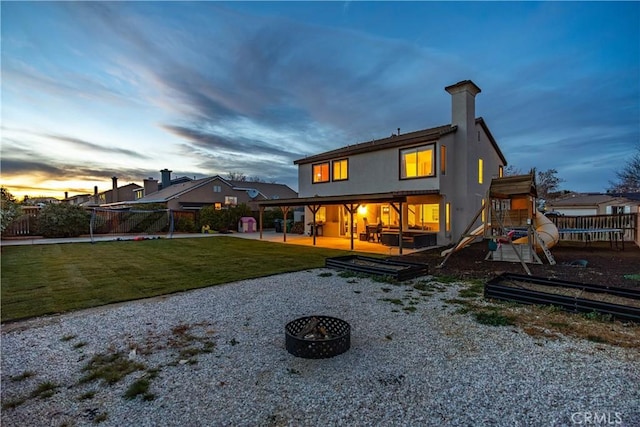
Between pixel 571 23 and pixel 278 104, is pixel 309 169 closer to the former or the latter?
pixel 278 104

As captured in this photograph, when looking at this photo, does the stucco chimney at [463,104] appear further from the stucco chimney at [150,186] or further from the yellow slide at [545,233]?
the stucco chimney at [150,186]

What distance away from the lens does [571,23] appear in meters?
12.2

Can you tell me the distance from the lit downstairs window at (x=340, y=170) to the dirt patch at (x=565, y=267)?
7066 millimetres

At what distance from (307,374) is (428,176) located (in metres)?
12.4

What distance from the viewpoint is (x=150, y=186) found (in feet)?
114

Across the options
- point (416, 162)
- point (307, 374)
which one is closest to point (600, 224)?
point (416, 162)

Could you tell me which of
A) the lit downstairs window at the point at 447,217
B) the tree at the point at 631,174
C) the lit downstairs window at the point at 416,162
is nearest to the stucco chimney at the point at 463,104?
the lit downstairs window at the point at 416,162

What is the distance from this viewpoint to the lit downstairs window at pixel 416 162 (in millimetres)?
14227

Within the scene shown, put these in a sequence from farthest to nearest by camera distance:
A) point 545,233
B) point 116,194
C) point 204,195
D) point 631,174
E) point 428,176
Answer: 1. point 116,194
2. point 204,195
3. point 631,174
4. point 428,176
5. point 545,233

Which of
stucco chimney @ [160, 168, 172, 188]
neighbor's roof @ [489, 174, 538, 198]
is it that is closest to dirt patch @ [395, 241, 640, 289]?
neighbor's roof @ [489, 174, 538, 198]

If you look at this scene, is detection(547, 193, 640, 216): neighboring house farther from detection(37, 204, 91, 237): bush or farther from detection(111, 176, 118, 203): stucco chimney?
detection(111, 176, 118, 203): stucco chimney

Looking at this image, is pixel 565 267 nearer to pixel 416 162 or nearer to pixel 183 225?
pixel 416 162

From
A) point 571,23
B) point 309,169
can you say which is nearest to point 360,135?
point 309,169

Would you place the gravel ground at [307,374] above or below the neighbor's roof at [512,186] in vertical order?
below
